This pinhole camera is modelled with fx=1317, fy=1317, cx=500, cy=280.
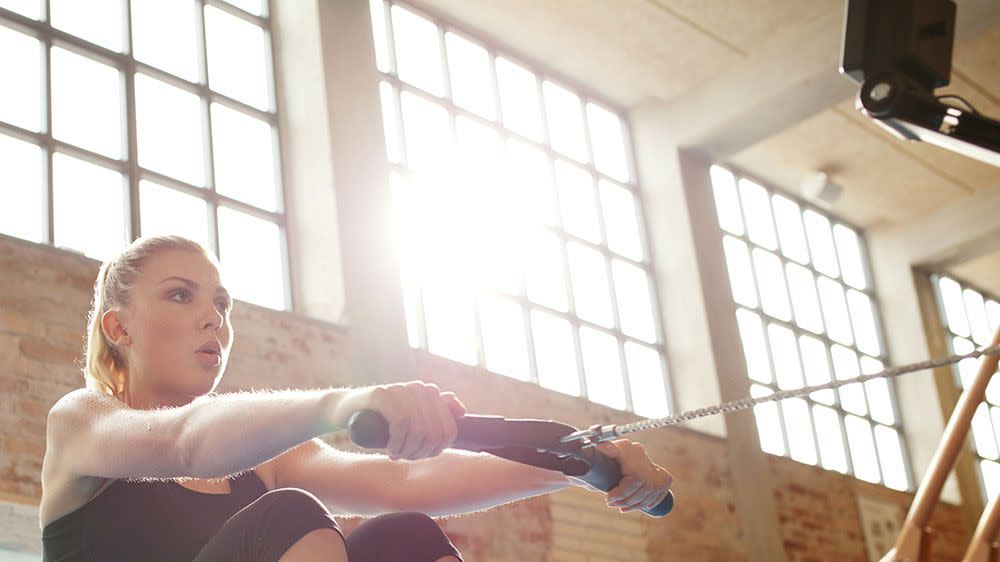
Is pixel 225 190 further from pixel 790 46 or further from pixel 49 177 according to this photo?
pixel 790 46

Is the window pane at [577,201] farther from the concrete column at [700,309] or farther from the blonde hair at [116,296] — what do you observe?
the blonde hair at [116,296]

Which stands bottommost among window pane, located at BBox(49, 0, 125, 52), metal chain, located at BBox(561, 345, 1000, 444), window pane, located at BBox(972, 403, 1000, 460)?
metal chain, located at BBox(561, 345, 1000, 444)

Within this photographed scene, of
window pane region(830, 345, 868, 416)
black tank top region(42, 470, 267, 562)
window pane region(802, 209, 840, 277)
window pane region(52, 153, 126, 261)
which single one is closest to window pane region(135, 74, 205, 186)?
window pane region(52, 153, 126, 261)

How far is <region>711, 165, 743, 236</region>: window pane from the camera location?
8.41 metres

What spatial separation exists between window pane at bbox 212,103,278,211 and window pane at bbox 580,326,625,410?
2143 millimetres

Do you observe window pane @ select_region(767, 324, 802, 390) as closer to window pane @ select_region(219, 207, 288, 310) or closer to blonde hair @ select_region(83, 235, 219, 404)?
window pane @ select_region(219, 207, 288, 310)

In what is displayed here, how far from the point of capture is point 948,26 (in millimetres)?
2268

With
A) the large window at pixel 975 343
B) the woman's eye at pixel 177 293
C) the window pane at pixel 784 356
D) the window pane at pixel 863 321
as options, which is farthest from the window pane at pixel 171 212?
the large window at pixel 975 343

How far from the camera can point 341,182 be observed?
5.56m

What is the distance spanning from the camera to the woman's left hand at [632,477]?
1678 millimetres

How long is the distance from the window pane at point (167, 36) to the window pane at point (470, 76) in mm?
1734

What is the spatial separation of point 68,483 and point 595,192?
20.5 feet

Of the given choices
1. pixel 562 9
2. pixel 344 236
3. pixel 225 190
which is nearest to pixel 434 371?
pixel 344 236

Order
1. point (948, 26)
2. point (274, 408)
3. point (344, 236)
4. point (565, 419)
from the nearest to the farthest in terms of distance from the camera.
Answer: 1. point (274, 408)
2. point (948, 26)
3. point (344, 236)
4. point (565, 419)
